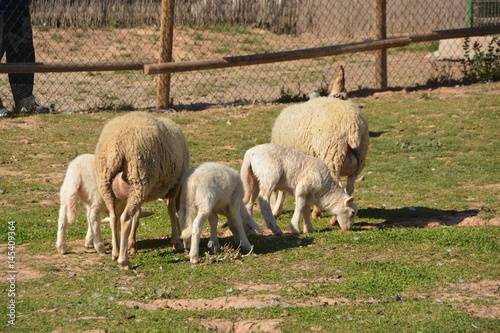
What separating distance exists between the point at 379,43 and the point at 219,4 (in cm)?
538

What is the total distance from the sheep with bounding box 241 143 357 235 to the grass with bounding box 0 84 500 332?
0.27 metres

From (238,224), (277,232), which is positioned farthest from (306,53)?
(238,224)

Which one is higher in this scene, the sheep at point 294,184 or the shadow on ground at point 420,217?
the sheep at point 294,184

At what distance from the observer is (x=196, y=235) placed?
6211mm

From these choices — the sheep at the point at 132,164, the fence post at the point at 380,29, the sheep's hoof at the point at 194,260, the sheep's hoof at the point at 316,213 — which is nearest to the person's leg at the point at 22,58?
the sheep's hoof at the point at 316,213

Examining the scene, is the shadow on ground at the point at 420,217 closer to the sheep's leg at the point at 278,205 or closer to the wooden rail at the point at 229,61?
the sheep's leg at the point at 278,205

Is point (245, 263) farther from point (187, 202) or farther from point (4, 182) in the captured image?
point (4, 182)

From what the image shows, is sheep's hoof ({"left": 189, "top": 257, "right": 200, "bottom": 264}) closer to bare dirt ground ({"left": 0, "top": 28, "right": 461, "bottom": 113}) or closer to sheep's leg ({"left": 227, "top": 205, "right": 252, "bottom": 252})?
sheep's leg ({"left": 227, "top": 205, "right": 252, "bottom": 252})

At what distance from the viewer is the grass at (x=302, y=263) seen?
493 cm

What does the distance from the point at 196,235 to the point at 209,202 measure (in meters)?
0.36

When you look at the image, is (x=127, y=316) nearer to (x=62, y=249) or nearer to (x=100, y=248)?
(x=100, y=248)

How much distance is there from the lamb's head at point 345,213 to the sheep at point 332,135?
0.52 metres

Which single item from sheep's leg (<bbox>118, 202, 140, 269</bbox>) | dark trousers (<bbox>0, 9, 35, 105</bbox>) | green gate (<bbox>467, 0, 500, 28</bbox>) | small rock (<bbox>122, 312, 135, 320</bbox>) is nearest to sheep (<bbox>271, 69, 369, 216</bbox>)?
sheep's leg (<bbox>118, 202, 140, 269</bbox>)

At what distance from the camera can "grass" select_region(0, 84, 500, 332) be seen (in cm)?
493
